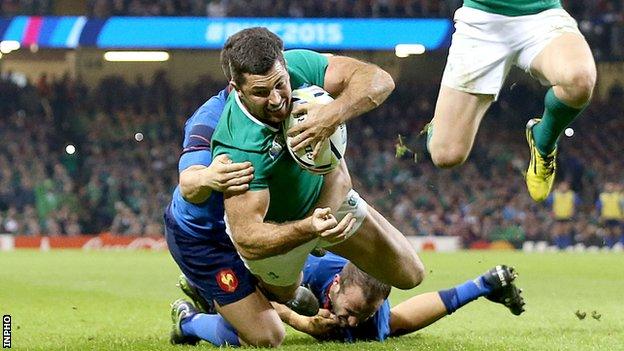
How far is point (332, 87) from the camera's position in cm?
597

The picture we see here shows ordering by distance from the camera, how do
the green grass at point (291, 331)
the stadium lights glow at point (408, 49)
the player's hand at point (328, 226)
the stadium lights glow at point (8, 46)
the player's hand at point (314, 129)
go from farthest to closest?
1. the stadium lights glow at point (408, 49)
2. the stadium lights glow at point (8, 46)
3. the green grass at point (291, 331)
4. the player's hand at point (314, 129)
5. the player's hand at point (328, 226)

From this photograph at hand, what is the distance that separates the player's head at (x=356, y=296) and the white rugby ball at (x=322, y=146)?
2.77ft

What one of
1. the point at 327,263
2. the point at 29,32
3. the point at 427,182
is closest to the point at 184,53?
the point at 29,32

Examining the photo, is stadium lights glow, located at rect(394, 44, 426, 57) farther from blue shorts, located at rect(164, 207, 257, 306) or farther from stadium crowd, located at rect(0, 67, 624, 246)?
blue shorts, located at rect(164, 207, 257, 306)

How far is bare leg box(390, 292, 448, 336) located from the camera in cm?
675

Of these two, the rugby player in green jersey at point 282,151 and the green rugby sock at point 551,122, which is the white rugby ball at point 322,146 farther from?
the green rugby sock at point 551,122

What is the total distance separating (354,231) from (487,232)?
16924 mm

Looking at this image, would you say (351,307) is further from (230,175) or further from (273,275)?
(230,175)

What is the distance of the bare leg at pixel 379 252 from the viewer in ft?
21.1

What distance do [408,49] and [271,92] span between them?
70.3 feet

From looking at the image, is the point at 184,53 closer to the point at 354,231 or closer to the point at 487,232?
the point at 487,232

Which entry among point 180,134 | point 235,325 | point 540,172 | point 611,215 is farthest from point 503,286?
point 180,134

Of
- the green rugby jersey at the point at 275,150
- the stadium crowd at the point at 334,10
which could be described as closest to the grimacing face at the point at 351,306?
the green rugby jersey at the point at 275,150

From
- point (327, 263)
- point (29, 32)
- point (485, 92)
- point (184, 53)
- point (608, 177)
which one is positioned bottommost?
point (608, 177)
